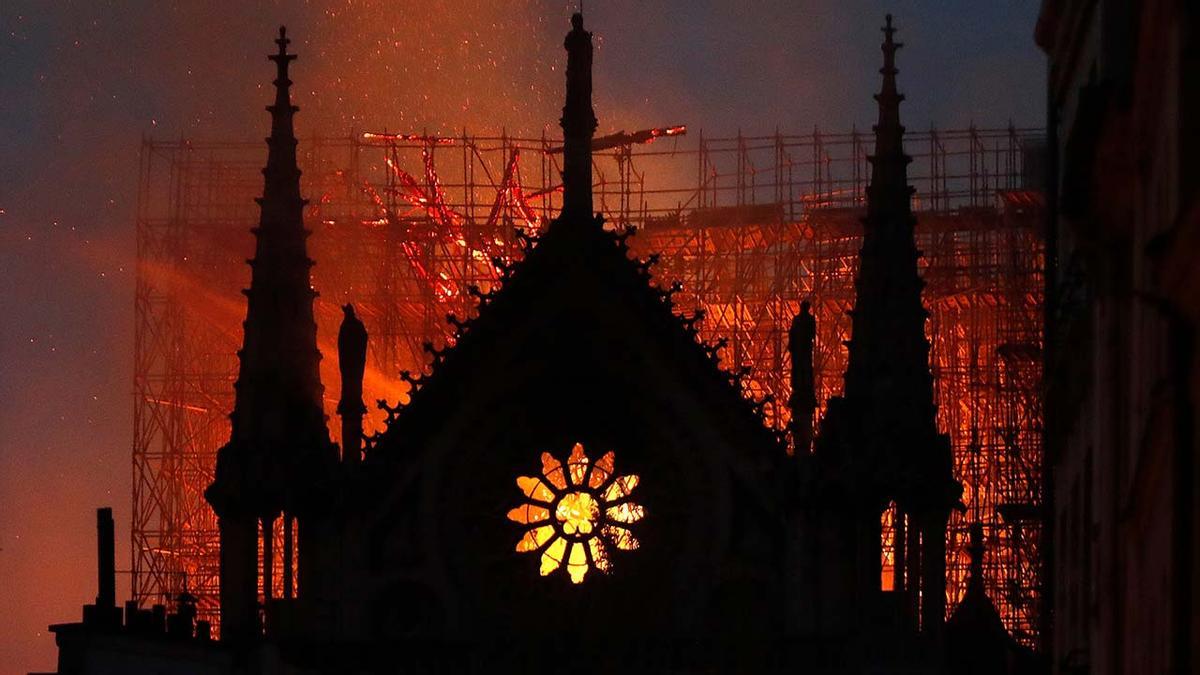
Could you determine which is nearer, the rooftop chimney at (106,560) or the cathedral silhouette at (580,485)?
the cathedral silhouette at (580,485)

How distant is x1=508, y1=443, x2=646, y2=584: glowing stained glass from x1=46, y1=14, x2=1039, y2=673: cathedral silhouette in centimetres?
3

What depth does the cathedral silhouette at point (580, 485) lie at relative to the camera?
45281 millimetres

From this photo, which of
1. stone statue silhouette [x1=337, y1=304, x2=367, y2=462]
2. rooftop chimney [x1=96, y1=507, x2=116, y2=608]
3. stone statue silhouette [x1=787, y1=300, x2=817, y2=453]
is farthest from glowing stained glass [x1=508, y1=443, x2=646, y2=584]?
rooftop chimney [x1=96, y1=507, x2=116, y2=608]

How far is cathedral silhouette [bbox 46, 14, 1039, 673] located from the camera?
45281mm

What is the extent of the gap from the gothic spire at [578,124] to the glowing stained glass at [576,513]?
3.34 metres

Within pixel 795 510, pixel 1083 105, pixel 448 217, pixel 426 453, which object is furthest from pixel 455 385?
pixel 448 217

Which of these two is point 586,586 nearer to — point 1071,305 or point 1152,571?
point 1071,305

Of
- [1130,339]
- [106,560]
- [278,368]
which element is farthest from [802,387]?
[1130,339]

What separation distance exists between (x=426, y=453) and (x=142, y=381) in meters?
27.3

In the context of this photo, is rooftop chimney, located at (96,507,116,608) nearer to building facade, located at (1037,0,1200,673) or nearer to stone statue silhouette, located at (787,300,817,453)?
stone statue silhouette, located at (787,300,817,453)

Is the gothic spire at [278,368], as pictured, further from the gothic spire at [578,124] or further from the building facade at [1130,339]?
the building facade at [1130,339]

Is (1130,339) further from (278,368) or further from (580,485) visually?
(278,368)

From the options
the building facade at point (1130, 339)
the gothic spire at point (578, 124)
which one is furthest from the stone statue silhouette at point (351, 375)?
the building facade at point (1130, 339)

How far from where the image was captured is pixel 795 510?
45594 mm
